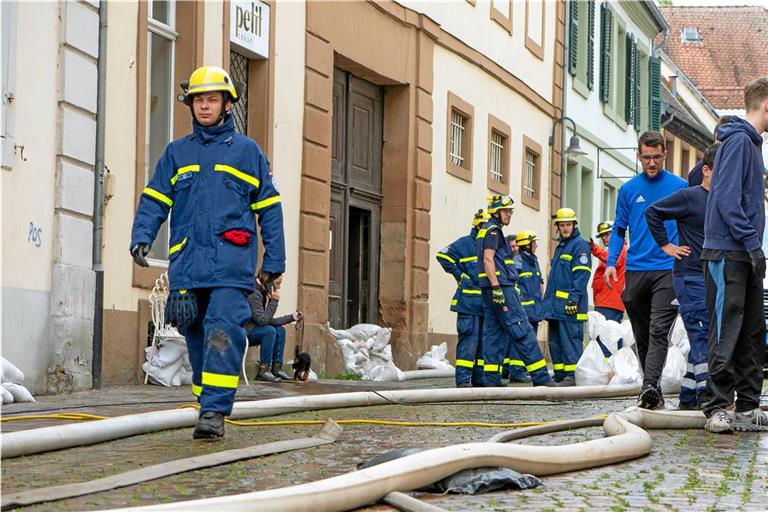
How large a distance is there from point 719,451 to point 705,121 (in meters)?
47.1

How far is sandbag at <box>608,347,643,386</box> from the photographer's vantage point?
15.1 metres

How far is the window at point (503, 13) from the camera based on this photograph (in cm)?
2447

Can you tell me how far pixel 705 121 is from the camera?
53.6 metres

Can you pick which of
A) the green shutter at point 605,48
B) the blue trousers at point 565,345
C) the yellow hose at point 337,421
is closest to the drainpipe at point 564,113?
the green shutter at point 605,48

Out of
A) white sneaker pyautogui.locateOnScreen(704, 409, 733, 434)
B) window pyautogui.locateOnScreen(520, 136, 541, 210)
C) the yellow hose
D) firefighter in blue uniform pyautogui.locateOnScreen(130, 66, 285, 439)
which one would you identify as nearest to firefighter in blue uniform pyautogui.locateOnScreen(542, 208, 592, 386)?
the yellow hose

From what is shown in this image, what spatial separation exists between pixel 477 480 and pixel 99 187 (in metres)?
7.59

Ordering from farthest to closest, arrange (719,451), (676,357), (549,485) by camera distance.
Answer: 1. (676,357)
2. (719,451)
3. (549,485)

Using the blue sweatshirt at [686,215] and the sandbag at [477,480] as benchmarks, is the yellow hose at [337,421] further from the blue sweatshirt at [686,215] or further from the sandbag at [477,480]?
the sandbag at [477,480]

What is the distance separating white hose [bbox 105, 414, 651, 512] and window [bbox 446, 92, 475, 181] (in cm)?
1469

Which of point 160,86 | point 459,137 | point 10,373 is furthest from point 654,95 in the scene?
point 10,373

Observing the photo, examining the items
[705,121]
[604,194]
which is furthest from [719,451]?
[705,121]

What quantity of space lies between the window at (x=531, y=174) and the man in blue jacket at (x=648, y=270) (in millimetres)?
14544

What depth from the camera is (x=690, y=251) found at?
1058 centimetres

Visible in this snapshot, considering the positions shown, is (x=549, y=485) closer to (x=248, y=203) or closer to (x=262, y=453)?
(x=262, y=453)
